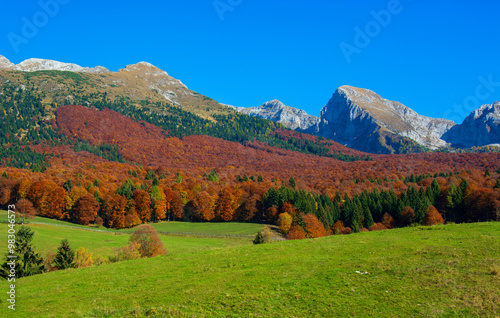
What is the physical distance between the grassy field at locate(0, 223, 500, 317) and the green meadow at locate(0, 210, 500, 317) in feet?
0.19

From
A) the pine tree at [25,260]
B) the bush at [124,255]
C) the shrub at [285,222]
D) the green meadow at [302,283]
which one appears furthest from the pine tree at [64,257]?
the shrub at [285,222]

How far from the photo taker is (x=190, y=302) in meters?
18.1

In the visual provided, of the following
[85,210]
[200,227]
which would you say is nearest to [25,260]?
[200,227]

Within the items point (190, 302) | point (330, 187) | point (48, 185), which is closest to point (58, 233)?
point (48, 185)

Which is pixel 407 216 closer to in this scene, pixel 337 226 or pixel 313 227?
pixel 337 226

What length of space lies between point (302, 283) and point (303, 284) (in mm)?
160

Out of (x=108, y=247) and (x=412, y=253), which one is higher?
(x=412, y=253)

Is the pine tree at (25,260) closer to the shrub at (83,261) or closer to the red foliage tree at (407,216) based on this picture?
the shrub at (83,261)

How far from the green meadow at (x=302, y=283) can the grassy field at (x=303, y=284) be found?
0.06 meters

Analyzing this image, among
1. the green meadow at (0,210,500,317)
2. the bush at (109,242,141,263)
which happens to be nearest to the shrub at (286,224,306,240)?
the bush at (109,242,141,263)

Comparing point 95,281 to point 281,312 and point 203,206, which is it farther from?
point 203,206

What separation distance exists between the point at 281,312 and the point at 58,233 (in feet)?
237

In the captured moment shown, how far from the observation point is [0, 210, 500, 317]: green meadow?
52.8ft

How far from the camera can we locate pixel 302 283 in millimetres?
19766
